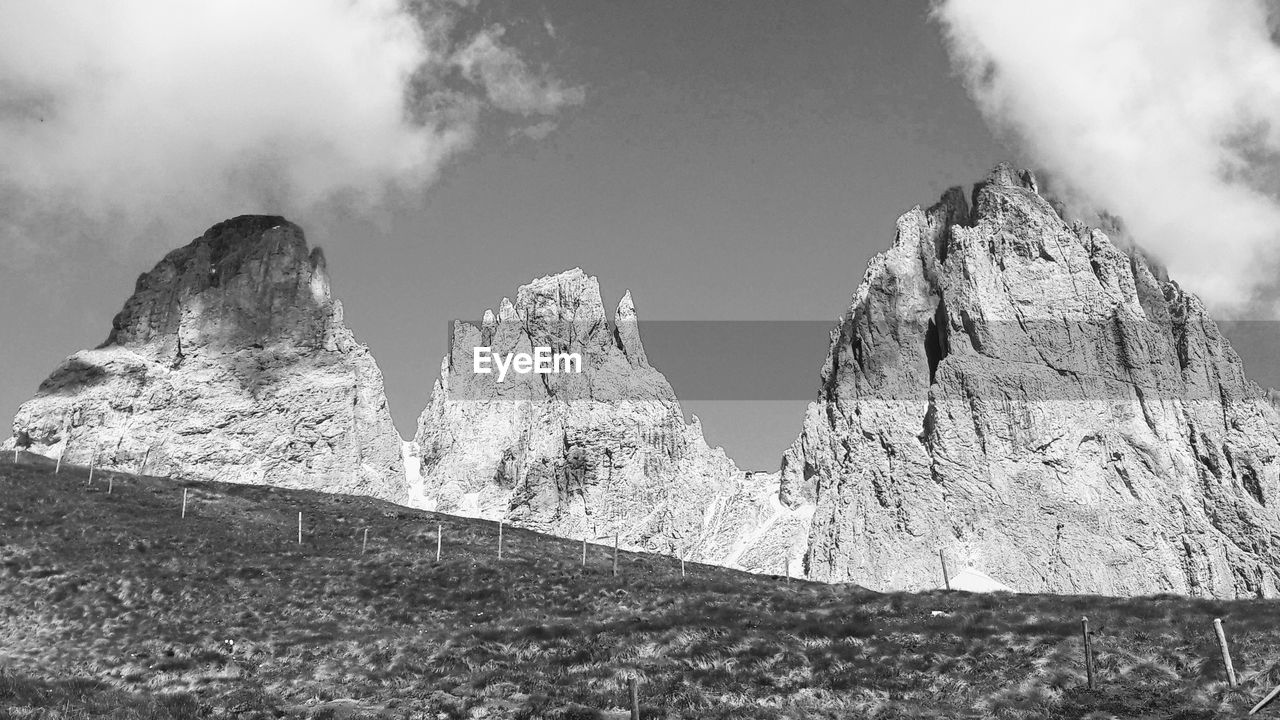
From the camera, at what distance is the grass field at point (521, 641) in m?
24.4

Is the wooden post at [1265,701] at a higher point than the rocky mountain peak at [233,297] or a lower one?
lower

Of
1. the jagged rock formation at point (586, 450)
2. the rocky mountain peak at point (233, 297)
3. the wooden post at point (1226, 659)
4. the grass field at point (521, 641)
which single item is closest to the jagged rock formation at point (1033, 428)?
the jagged rock formation at point (586, 450)

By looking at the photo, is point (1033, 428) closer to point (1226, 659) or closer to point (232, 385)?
point (232, 385)

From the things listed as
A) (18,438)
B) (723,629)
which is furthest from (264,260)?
(723,629)

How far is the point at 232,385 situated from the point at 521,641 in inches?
4102

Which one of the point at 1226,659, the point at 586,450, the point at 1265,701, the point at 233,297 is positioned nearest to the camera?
the point at 1265,701

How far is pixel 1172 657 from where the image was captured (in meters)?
Answer: 26.1

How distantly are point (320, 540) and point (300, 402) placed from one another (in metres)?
81.0

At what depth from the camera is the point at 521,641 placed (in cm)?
3075

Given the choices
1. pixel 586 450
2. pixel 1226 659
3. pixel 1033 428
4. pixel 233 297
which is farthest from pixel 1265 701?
pixel 233 297

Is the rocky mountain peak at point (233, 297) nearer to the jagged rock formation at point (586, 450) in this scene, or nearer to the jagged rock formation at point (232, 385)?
the jagged rock formation at point (232, 385)

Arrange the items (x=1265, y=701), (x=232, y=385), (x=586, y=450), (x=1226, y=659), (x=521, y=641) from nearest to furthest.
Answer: (x=1265, y=701) → (x=1226, y=659) → (x=521, y=641) → (x=232, y=385) → (x=586, y=450)

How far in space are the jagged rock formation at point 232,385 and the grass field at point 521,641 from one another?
76.3m

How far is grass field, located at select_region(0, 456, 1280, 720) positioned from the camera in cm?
2439
